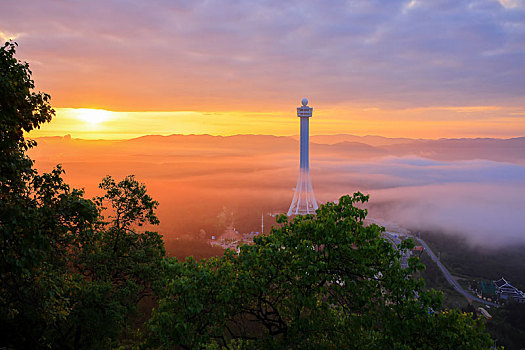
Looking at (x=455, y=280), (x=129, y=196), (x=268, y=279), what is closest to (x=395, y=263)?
(x=268, y=279)

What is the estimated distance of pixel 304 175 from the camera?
85000 mm

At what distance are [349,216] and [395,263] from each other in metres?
2.05

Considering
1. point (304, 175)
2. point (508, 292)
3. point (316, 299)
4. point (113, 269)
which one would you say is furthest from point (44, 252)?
point (508, 292)

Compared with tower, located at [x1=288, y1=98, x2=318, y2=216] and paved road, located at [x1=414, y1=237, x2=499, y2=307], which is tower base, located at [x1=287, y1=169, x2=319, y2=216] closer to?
tower, located at [x1=288, y1=98, x2=318, y2=216]

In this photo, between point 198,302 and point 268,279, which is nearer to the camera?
point 198,302

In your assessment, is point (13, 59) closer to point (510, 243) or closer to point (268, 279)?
point (268, 279)

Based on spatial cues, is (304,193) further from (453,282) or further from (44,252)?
(44,252)

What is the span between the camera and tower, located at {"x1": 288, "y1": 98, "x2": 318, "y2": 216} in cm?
8006

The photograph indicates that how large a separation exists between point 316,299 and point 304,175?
74.2m

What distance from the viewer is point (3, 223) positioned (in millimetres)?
9383

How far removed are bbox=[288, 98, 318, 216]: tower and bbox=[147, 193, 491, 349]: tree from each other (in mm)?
69787

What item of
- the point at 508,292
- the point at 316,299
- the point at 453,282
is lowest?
the point at 453,282

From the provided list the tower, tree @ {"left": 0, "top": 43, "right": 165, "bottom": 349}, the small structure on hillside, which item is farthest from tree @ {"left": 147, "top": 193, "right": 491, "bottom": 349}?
the small structure on hillside

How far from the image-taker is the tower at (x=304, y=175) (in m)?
80.1
